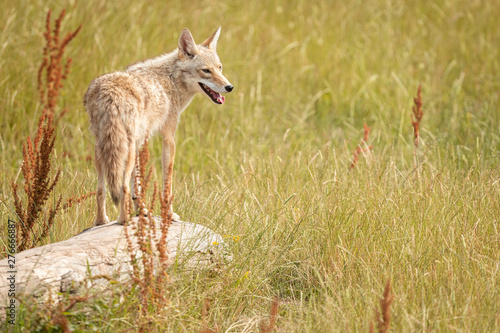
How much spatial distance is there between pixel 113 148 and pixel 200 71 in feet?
4.69

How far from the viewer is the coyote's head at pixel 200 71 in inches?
192

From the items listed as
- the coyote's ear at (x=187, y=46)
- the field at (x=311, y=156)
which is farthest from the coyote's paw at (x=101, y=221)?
the coyote's ear at (x=187, y=46)

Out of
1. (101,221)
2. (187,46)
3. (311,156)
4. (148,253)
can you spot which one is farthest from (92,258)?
(311,156)

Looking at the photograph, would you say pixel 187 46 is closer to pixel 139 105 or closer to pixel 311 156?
pixel 139 105

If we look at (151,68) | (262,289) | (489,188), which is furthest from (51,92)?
(489,188)

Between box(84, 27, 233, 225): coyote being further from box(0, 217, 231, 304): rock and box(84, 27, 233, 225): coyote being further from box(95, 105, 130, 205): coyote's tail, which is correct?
box(0, 217, 231, 304): rock

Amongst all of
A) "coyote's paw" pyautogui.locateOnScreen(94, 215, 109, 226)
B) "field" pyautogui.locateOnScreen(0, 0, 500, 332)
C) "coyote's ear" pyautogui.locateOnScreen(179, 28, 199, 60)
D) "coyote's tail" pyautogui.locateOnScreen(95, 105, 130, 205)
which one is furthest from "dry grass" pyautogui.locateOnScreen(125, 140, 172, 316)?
"coyote's ear" pyautogui.locateOnScreen(179, 28, 199, 60)

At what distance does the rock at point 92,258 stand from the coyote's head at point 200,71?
1285 millimetres

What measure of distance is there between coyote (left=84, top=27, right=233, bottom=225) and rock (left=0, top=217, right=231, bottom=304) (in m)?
0.28

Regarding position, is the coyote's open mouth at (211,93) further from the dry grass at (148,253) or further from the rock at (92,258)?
the dry grass at (148,253)

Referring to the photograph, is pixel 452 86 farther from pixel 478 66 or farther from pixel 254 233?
pixel 254 233

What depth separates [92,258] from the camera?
353 cm

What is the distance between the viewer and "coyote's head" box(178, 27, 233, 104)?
16.0ft

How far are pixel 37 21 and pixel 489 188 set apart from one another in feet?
20.9
